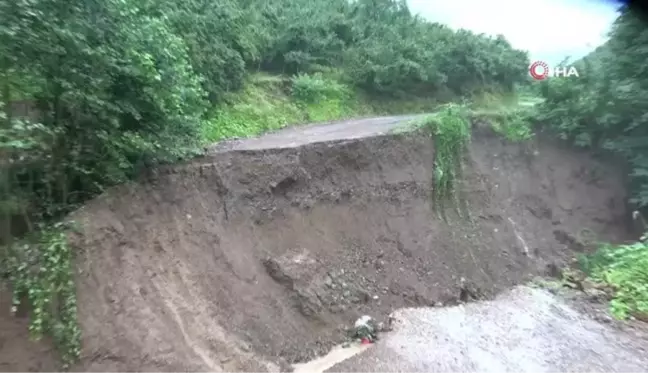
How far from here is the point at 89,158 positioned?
729 cm

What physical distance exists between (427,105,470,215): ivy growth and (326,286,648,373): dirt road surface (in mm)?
3296

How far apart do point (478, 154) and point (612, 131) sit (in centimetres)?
399

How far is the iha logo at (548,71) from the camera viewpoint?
1664 cm

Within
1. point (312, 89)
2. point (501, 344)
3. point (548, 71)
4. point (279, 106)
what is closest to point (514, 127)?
point (548, 71)

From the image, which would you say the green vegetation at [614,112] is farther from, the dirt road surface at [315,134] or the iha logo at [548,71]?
the dirt road surface at [315,134]

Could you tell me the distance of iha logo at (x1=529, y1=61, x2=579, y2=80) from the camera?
16.6 m

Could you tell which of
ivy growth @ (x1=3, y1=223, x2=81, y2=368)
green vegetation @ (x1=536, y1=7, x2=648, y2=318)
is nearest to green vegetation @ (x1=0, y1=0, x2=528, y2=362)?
ivy growth @ (x1=3, y1=223, x2=81, y2=368)

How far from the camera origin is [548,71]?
58.2 ft

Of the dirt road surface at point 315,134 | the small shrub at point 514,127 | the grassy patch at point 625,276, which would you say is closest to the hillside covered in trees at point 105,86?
the dirt road surface at point 315,134

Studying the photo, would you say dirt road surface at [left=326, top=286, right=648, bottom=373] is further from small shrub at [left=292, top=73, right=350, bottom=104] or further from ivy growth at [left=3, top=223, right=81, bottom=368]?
small shrub at [left=292, top=73, right=350, bottom=104]

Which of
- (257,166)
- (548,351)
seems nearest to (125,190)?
(257,166)

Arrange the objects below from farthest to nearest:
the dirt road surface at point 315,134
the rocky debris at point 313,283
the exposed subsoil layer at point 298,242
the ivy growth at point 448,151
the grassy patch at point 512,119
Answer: the grassy patch at point 512,119
the ivy growth at point 448,151
the dirt road surface at point 315,134
the rocky debris at point 313,283
the exposed subsoil layer at point 298,242

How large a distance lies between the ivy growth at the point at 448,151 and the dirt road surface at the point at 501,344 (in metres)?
3.30

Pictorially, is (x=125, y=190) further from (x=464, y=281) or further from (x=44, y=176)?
(x=464, y=281)
